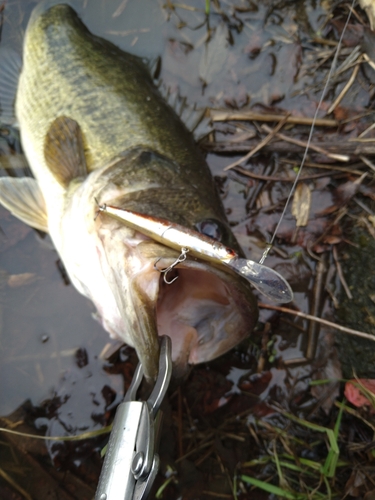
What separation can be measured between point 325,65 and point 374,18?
0.46 metres

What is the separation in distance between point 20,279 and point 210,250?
70.7 inches

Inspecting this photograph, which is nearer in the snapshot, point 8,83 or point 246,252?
point 246,252

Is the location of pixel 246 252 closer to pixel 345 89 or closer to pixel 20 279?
A: pixel 345 89

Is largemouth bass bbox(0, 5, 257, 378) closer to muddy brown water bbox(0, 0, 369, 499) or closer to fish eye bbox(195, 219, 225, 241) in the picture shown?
fish eye bbox(195, 219, 225, 241)

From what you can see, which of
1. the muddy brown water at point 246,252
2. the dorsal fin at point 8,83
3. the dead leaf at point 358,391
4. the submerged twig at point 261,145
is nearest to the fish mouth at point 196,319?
the muddy brown water at point 246,252

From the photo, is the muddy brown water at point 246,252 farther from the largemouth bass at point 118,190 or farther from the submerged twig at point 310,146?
the largemouth bass at point 118,190

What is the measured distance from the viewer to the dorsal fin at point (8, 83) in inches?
110

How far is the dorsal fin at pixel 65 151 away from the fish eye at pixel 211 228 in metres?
0.76

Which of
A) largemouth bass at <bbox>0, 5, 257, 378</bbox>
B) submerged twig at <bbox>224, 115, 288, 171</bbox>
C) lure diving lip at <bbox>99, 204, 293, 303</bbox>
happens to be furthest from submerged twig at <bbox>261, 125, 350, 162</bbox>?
lure diving lip at <bbox>99, 204, 293, 303</bbox>

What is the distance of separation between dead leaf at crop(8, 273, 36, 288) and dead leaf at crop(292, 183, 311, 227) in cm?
188

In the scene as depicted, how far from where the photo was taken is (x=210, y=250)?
143cm

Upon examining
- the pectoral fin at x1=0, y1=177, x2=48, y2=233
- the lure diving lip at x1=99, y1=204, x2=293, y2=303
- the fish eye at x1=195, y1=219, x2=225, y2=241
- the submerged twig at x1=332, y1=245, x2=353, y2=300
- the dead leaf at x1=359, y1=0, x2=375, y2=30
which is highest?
the dead leaf at x1=359, y1=0, x2=375, y2=30

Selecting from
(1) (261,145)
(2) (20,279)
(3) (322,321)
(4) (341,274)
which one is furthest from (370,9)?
(2) (20,279)

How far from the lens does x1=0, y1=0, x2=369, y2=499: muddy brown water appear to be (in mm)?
2547
